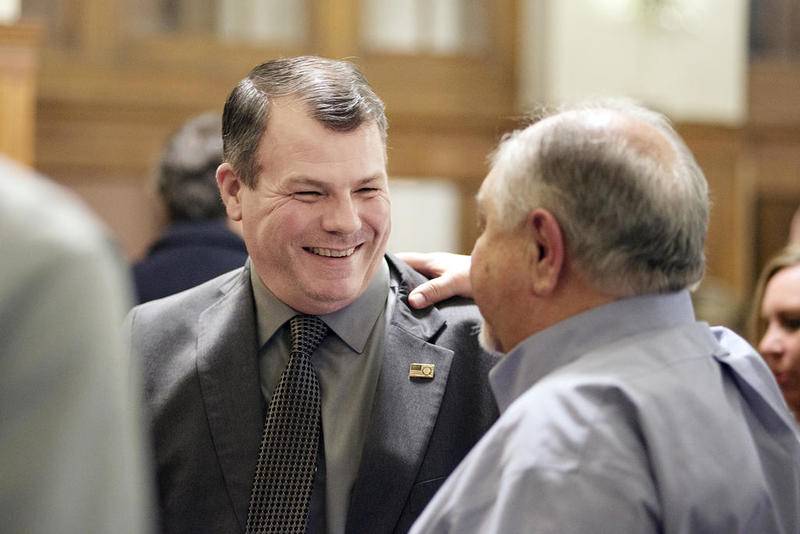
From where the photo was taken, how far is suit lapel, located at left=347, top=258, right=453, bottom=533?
2244 millimetres

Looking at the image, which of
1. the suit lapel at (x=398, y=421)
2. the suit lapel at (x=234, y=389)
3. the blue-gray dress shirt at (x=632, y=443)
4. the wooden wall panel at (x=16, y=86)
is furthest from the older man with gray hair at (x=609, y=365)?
the wooden wall panel at (x=16, y=86)

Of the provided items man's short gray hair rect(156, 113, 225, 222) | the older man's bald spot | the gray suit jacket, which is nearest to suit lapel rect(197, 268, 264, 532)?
the gray suit jacket

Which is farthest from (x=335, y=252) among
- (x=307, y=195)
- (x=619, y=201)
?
(x=619, y=201)

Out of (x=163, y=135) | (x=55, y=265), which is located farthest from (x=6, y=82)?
(x=55, y=265)

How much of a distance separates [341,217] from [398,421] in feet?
1.33

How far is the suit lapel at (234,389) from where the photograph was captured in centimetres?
232

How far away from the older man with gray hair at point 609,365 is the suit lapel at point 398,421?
0.32 metres

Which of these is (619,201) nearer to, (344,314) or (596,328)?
(596,328)

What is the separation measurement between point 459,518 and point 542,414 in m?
0.19

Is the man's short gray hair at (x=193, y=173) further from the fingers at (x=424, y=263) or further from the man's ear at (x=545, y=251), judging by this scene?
the man's ear at (x=545, y=251)

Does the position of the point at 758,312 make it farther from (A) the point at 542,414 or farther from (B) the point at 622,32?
(B) the point at 622,32

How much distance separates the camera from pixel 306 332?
7.87 ft

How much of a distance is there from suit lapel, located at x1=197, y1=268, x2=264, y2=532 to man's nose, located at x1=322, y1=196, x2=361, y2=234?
0.83 feet

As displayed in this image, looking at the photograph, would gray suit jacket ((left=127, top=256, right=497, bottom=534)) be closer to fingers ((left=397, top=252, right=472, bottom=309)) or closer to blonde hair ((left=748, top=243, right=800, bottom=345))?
fingers ((left=397, top=252, right=472, bottom=309))
